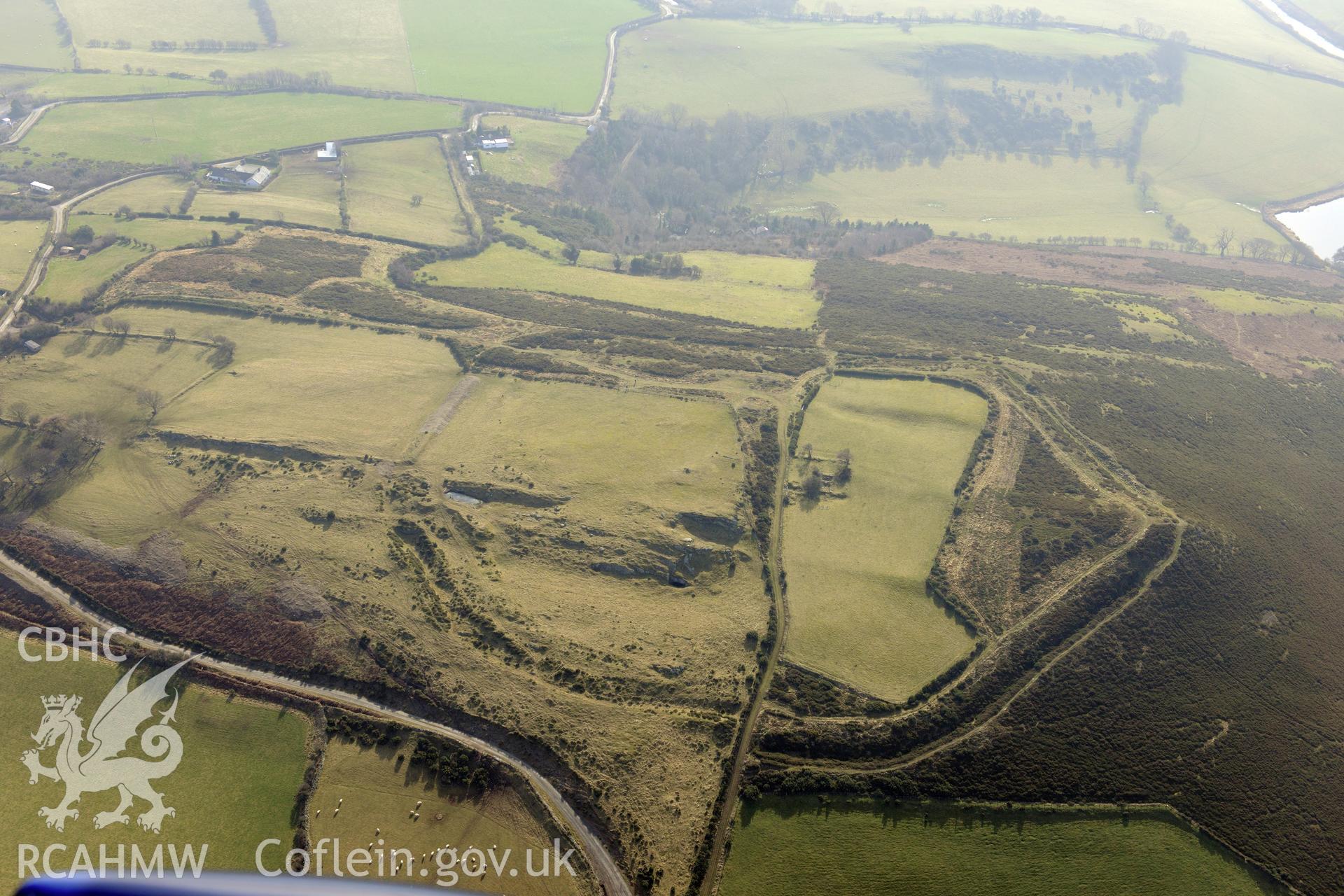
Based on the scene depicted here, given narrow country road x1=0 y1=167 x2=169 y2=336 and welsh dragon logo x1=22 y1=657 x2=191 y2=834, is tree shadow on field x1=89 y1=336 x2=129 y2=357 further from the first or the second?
welsh dragon logo x1=22 y1=657 x2=191 y2=834

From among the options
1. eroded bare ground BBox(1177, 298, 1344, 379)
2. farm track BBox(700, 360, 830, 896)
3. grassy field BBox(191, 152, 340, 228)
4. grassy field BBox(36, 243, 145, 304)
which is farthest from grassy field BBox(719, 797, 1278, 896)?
grassy field BBox(191, 152, 340, 228)

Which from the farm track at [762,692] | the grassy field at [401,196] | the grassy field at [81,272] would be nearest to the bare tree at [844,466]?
the farm track at [762,692]

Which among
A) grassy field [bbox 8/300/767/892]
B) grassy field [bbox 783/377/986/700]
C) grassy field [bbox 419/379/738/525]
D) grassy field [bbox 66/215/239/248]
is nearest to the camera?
grassy field [bbox 8/300/767/892]

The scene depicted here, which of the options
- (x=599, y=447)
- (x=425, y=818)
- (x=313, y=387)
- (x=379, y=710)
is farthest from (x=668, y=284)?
(x=425, y=818)

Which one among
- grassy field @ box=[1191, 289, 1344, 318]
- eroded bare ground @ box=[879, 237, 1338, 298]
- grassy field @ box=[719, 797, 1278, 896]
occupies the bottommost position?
grassy field @ box=[719, 797, 1278, 896]

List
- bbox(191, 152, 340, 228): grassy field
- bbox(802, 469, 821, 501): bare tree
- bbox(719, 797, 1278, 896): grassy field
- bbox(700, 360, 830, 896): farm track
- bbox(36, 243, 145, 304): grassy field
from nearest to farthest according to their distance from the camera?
bbox(719, 797, 1278, 896): grassy field → bbox(700, 360, 830, 896): farm track → bbox(802, 469, 821, 501): bare tree → bbox(36, 243, 145, 304): grassy field → bbox(191, 152, 340, 228): grassy field

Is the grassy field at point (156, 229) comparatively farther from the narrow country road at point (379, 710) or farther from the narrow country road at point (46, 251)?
the narrow country road at point (379, 710)
